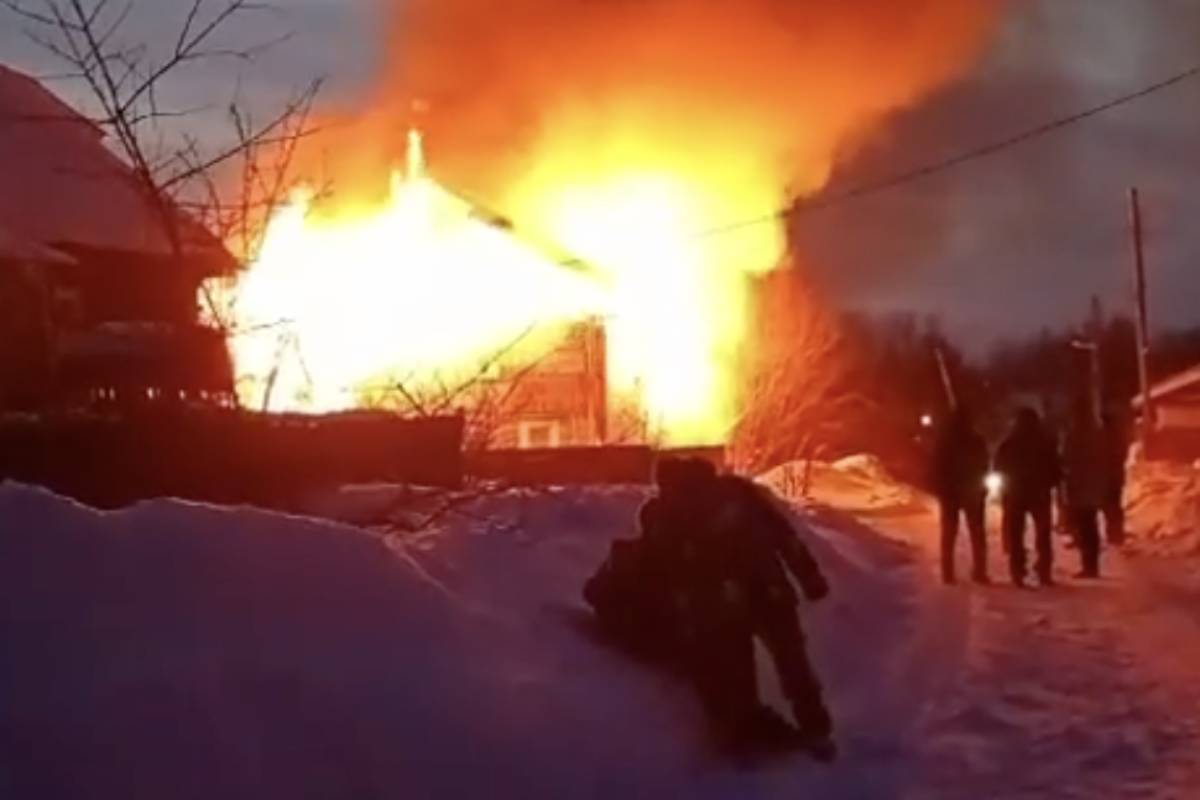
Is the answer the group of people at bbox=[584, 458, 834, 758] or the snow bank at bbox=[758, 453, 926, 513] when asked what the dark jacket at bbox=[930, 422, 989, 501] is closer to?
the group of people at bbox=[584, 458, 834, 758]

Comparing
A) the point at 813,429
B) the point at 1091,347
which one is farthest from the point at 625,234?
the point at 1091,347

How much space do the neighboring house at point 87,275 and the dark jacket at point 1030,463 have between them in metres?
6.87

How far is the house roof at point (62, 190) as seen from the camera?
1097 inches

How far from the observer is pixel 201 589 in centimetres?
835

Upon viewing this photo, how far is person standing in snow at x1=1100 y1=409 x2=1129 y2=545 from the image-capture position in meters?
20.0

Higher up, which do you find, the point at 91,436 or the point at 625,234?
the point at 625,234

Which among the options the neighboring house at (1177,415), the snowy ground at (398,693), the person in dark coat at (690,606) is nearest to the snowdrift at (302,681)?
the snowy ground at (398,693)

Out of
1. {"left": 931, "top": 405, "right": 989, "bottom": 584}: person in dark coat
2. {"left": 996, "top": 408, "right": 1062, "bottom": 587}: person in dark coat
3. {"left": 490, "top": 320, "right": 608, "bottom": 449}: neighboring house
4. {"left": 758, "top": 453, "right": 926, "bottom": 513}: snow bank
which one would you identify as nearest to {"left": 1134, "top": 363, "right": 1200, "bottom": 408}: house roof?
{"left": 758, "top": 453, "right": 926, "bottom": 513}: snow bank

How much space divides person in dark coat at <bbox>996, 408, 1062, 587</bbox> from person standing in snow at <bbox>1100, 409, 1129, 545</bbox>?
59.4 inches

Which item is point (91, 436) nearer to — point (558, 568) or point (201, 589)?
point (558, 568)

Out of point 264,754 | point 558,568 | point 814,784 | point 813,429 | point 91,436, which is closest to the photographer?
point 264,754

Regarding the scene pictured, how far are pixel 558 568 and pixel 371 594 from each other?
9.42ft

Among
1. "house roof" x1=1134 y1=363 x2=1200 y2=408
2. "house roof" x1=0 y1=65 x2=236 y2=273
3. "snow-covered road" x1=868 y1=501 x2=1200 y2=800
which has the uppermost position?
"house roof" x1=0 y1=65 x2=236 y2=273

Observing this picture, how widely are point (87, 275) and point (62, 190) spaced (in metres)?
1.23
